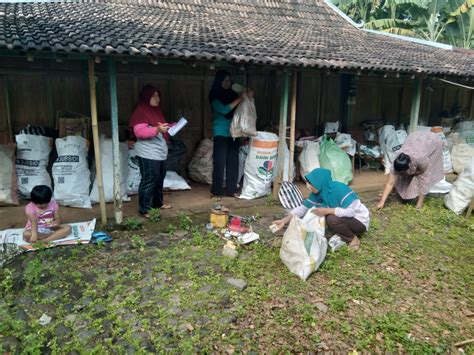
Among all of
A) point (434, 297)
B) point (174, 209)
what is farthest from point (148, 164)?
point (434, 297)

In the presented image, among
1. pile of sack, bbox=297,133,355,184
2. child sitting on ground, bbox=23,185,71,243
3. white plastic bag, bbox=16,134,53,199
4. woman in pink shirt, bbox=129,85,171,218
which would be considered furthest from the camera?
pile of sack, bbox=297,133,355,184

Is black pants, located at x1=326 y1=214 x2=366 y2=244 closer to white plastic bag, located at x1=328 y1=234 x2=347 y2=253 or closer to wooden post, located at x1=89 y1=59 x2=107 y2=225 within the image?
white plastic bag, located at x1=328 y1=234 x2=347 y2=253

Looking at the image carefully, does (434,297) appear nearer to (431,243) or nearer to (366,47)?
(431,243)

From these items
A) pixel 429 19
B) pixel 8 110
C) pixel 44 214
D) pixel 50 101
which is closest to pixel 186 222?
pixel 44 214

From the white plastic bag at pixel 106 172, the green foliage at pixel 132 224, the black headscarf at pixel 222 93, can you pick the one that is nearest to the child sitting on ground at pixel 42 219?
the green foliage at pixel 132 224

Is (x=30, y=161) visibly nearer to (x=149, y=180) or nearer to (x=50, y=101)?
(x=50, y=101)

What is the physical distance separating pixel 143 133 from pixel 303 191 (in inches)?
132

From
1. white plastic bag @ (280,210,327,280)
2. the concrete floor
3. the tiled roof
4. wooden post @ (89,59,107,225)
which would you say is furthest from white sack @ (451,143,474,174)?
wooden post @ (89,59,107,225)

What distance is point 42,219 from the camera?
4840 millimetres

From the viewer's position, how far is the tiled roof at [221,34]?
5027mm

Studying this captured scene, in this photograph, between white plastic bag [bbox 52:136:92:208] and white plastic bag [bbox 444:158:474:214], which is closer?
white plastic bag [bbox 52:136:92:208]

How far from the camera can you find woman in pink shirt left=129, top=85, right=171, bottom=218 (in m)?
5.61

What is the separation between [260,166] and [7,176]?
3843mm

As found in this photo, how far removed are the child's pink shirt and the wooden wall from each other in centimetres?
244
